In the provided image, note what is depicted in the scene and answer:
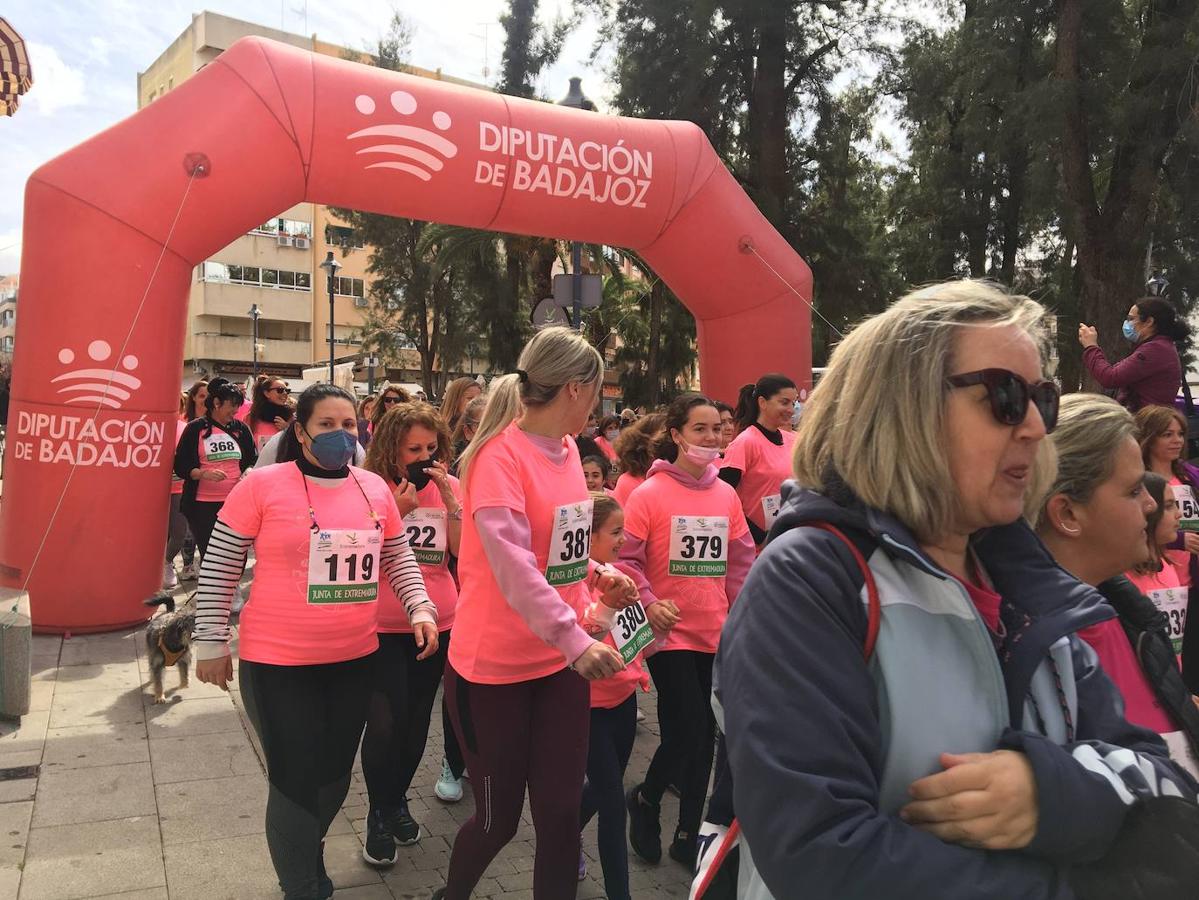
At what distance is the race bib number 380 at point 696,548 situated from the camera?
166 inches

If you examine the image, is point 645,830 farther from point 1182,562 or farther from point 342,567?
point 1182,562

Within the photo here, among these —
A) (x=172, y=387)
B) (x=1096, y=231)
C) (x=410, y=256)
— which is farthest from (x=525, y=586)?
(x=410, y=256)

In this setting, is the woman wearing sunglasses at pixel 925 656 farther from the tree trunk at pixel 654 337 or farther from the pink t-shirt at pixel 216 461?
the tree trunk at pixel 654 337

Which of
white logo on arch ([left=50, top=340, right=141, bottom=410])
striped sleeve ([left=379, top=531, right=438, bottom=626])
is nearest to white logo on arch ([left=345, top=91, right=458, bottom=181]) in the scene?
white logo on arch ([left=50, top=340, right=141, bottom=410])

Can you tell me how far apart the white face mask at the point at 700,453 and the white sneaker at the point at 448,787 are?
187 centimetres

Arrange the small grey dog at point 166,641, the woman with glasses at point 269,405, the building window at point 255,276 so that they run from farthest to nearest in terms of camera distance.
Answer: the building window at point 255,276 < the woman with glasses at point 269,405 < the small grey dog at point 166,641

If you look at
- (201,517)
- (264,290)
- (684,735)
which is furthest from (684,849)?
(264,290)

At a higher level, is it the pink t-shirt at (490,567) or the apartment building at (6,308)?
the apartment building at (6,308)

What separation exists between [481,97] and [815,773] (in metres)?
8.15

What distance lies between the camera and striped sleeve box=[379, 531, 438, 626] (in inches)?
147

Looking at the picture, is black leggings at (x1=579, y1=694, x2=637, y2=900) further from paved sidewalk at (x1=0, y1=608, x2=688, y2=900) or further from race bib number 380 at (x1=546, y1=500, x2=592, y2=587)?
race bib number 380 at (x1=546, y1=500, x2=592, y2=587)

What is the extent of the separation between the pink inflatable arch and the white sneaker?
12.6 feet

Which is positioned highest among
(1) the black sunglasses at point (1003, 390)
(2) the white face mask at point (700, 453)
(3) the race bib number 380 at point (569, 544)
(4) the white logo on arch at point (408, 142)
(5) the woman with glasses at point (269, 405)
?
(4) the white logo on arch at point (408, 142)

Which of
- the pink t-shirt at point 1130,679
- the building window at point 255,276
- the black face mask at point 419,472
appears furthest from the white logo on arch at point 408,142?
the building window at point 255,276
